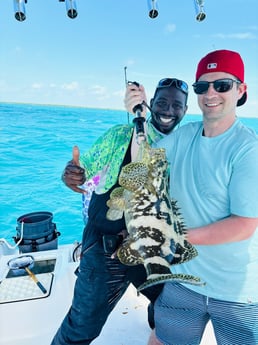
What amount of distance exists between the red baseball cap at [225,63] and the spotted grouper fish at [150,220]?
0.54 m

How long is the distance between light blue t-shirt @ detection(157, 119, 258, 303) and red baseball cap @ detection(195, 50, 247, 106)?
234 millimetres

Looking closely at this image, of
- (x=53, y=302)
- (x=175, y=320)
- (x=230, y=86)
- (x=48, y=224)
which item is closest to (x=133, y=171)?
(x=230, y=86)

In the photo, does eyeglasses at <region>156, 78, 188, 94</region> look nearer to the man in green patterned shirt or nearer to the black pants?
the man in green patterned shirt

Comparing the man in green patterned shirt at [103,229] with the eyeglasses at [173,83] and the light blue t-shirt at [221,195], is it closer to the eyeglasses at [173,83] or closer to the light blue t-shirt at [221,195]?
the eyeglasses at [173,83]

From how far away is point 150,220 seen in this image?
984 mm

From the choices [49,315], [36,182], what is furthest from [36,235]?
[36,182]

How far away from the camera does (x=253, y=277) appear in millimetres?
1279

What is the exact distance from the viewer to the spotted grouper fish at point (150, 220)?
98cm

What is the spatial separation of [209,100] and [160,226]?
648 millimetres

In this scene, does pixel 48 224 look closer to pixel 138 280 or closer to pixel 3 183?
pixel 138 280

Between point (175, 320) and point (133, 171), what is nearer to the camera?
point (133, 171)

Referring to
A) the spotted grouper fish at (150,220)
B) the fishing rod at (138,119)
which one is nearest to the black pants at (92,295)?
the spotted grouper fish at (150,220)

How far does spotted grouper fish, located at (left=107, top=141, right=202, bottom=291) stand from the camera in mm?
978

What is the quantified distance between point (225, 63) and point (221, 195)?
0.61 meters
